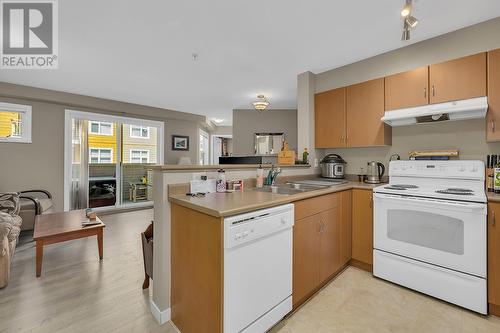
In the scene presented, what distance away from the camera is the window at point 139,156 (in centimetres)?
570

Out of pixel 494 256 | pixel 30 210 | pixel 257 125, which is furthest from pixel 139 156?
pixel 494 256

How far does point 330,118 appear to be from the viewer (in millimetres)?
3137

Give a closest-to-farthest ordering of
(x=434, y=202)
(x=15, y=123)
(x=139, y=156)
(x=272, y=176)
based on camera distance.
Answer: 1. (x=434, y=202)
2. (x=272, y=176)
3. (x=15, y=123)
4. (x=139, y=156)

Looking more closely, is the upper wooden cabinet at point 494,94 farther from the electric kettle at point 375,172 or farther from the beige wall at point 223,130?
the beige wall at point 223,130

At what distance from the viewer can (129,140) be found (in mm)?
5656

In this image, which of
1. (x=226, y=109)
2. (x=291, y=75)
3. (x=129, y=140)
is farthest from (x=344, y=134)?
(x=129, y=140)

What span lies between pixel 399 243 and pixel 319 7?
2259 millimetres

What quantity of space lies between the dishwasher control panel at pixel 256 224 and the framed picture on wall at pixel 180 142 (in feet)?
17.6

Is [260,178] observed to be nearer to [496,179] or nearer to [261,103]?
[496,179]

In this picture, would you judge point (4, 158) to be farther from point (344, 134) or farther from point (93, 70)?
point (344, 134)

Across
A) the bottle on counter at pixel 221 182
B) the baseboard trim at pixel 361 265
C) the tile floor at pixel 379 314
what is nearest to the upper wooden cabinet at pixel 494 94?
the tile floor at pixel 379 314

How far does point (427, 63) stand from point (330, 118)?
1.15 metres

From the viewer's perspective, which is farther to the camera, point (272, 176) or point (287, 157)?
point (287, 157)

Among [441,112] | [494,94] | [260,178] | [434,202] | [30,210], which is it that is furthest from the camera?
[30,210]
